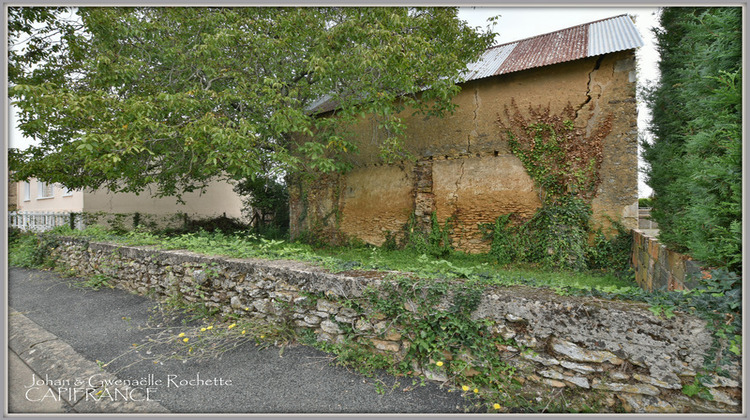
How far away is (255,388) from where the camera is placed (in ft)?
8.43

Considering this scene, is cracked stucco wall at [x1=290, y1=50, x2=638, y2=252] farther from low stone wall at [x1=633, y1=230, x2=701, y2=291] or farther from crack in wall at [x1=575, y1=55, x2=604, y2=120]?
low stone wall at [x1=633, y1=230, x2=701, y2=291]

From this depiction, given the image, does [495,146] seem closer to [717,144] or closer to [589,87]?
[589,87]

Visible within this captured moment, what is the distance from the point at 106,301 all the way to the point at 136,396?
3.07 meters

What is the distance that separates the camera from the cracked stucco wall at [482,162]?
6832 mm

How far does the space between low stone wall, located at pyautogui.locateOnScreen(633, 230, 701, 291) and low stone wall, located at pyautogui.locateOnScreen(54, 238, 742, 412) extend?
1.39 feet

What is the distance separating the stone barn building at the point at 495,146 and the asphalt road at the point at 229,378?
5.97 m

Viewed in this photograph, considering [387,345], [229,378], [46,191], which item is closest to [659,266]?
[387,345]

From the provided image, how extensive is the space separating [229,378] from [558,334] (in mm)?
2572

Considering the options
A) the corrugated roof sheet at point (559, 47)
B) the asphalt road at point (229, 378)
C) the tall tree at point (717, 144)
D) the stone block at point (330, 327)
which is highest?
the corrugated roof sheet at point (559, 47)

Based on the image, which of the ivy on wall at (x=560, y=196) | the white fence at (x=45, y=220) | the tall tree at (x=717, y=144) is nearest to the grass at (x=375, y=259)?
the ivy on wall at (x=560, y=196)

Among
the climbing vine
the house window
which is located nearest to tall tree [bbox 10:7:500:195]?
the climbing vine

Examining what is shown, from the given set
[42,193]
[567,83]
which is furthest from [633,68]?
[42,193]

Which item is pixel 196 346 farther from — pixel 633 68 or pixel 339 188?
pixel 633 68

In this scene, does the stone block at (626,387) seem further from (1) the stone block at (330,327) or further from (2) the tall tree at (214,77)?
(2) the tall tree at (214,77)
